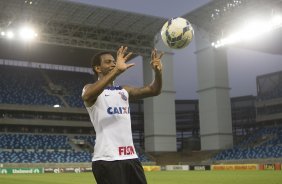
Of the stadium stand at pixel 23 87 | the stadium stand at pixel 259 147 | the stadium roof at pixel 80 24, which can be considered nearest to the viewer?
the stadium roof at pixel 80 24

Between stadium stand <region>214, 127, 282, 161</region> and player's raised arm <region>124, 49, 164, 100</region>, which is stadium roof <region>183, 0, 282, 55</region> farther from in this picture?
player's raised arm <region>124, 49, 164, 100</region>

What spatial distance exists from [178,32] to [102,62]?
147 inches

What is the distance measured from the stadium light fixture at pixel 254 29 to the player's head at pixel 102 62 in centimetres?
3645

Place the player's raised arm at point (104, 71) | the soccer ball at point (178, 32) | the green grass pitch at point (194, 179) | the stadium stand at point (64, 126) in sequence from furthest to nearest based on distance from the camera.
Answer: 1. the stadium stand at point (64, 126)
2. the green grass pitch at point (194, 179)
3. the soccer ball at point (178, 32)
4. the player's raised arm at point (104, 71)

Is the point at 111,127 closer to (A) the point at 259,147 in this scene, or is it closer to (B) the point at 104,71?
(B) the point at 104,71

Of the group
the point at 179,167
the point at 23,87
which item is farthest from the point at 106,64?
the point at 23,87

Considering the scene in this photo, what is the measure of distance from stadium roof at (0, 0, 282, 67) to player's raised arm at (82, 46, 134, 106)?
3836cm

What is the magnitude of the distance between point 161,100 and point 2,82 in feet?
74.8

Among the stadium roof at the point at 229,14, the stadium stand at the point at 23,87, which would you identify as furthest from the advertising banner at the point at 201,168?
the stadium stand at the point at 23,87

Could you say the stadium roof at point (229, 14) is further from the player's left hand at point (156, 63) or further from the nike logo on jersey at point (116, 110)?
the nike logo on jersey at point (116, 110)

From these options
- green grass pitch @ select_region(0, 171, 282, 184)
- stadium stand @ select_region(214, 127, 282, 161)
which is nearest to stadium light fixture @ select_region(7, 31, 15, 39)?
green grass pitch @ select_region(0, 171, 282, 184)

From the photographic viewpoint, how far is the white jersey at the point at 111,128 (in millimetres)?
4738

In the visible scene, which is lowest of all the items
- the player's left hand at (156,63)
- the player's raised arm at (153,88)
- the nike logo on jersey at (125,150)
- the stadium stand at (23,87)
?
the nike logo on jersey at (125,150)

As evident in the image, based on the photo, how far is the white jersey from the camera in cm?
474
